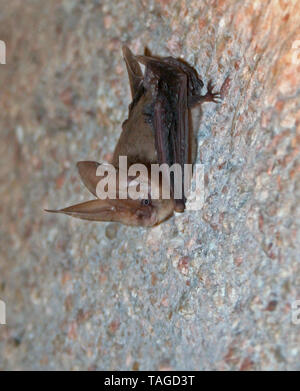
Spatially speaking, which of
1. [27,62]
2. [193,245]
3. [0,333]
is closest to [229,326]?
[193,245]

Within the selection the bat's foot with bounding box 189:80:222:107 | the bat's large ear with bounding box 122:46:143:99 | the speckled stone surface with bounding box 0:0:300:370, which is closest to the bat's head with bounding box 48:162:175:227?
the speckled stone surface with bounding box 0:0:300:370

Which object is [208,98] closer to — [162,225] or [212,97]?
[212,97]

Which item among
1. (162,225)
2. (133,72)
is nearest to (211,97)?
(133,72)

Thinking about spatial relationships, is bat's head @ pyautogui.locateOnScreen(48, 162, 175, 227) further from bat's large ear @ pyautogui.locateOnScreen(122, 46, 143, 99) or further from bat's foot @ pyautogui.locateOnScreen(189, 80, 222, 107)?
bat's large ear @ pyautogui.locateOnScreen(122, 46, 143, 99)

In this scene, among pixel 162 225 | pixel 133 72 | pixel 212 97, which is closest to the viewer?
pixel 212 97
